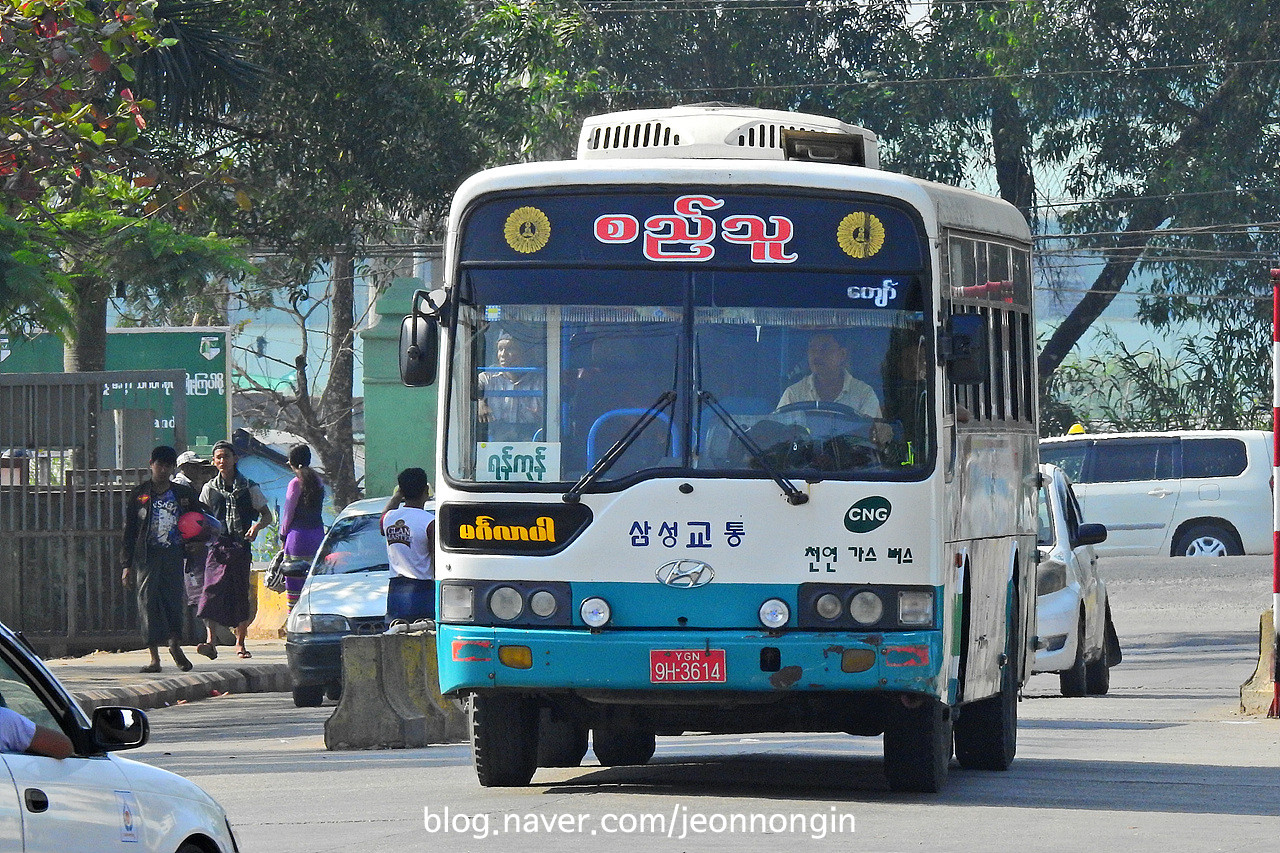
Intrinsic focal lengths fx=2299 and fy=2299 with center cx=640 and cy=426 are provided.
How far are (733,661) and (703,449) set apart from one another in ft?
2.97

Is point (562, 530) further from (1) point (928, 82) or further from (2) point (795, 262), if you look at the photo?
(1) point (928, 82)

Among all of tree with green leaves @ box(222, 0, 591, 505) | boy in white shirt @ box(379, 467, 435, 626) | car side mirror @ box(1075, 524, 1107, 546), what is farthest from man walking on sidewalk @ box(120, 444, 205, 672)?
car side mirror @ box(1075, 524, 1107, 546)

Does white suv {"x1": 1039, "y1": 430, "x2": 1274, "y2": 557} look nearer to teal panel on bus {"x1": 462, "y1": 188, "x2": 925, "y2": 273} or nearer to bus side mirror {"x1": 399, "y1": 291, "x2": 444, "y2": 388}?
teal panel on bus {"x1": 462, "y1": 188, "x2": 925, "y2": 273}

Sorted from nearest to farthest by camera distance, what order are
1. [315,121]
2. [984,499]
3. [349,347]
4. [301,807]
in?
[301,807]
[984,499]
[315,121]
[349,347]

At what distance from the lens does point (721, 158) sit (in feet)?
34.6

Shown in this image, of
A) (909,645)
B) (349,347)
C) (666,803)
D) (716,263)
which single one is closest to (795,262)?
(716,263)

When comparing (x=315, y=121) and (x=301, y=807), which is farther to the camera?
(x=315, y=121)

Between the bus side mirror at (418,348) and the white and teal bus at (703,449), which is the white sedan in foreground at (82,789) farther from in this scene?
the bus side mirror at (418,348)

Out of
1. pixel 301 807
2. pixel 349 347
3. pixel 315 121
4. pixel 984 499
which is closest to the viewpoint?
pixel 301 807

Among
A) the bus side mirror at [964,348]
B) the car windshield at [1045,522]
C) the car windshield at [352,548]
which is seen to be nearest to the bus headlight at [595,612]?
the bus side mirror at [964,348]

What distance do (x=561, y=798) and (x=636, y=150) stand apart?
123 inches

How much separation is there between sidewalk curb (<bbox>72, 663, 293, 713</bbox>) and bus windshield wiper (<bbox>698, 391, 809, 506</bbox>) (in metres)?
7.30

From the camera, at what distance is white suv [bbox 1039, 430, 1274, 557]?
2969 cm

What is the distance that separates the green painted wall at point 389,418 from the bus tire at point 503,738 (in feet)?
70.6
